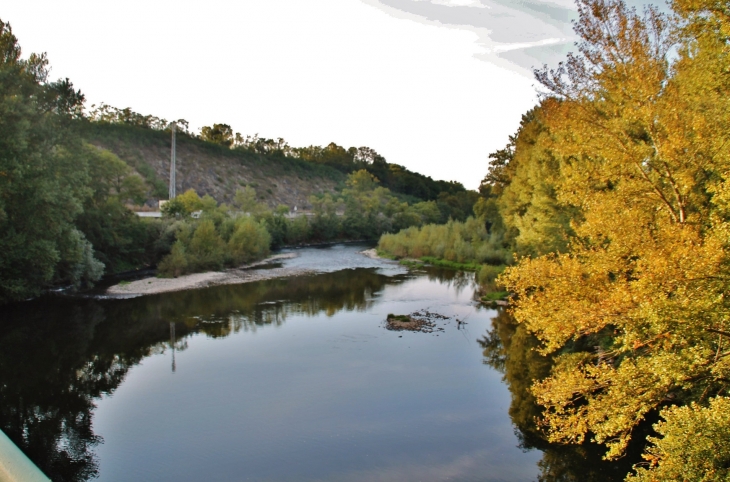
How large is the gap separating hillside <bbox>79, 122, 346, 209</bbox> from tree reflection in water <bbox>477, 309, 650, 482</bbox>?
5930 cm

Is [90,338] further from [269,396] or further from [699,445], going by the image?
[699,445]

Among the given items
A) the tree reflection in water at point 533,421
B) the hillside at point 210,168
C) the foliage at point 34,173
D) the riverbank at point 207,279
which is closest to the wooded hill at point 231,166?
the hillside at point 210,168

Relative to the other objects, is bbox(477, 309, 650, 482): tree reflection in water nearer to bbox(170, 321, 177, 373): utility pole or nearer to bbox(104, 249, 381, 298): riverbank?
bbox(170, 321, 177, 373): utility pole

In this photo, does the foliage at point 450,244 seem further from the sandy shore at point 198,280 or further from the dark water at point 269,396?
the dark water at point 269,396

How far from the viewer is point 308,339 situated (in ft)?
70.9

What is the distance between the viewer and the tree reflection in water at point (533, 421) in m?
11.3

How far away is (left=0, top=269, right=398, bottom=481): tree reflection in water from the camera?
12.4 m

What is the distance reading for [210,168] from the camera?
91.4 m

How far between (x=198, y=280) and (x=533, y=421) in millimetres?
27515

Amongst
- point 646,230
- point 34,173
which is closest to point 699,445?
point 646,230

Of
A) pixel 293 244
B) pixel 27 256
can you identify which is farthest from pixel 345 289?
pixel 293 244

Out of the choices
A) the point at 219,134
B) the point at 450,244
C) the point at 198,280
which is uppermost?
the point at 219,134

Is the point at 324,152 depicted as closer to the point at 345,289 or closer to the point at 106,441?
the point at 345,289

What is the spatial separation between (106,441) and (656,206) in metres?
13.2
